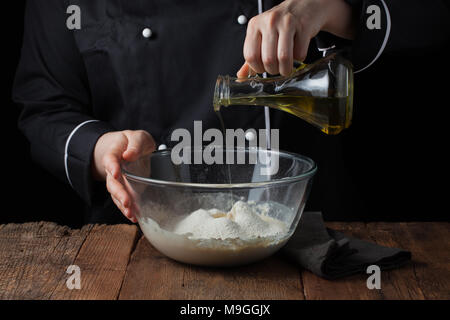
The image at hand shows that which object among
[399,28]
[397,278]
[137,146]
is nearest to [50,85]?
[137,146]

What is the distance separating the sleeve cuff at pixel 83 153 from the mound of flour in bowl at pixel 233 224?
429 mm

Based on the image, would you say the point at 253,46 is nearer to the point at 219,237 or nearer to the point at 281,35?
the point at 281,35

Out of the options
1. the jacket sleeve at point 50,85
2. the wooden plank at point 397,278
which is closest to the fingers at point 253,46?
the wooden plank at point 397,278

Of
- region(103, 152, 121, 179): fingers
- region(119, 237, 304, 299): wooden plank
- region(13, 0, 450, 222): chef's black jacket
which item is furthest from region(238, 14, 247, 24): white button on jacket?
region(119, 237, 304, 299): wooden plank

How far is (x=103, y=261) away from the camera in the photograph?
973 millimetres

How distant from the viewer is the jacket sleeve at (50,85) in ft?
4.70

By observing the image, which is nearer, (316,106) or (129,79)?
(316,106)

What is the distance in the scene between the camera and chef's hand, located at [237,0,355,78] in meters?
0.93

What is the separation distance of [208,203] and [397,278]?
0.35 m

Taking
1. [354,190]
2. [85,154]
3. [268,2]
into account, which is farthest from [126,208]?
[354,190]

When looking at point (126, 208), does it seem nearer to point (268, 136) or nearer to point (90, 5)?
point (268, 136)

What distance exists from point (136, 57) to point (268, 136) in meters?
0.38

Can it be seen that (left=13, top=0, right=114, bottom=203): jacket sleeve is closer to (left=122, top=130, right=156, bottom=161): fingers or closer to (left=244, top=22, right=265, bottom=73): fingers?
(left=122, top=130, right=156, bottom=161): fingers

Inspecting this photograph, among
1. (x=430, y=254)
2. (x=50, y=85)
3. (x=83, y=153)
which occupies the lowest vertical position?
(x=430, y=254)
